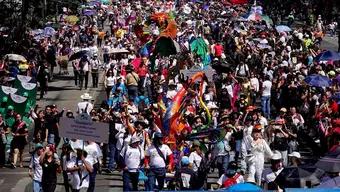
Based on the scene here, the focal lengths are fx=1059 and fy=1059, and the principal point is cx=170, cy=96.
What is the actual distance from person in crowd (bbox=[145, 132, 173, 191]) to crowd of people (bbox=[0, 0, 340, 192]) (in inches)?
0.7

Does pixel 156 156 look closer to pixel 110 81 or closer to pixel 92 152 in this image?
pixel 92 152

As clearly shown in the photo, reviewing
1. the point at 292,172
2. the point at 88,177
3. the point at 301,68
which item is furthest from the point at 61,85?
the point at 292,172

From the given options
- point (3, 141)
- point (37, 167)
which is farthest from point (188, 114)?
point (37, 167)

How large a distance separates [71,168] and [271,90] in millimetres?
12463

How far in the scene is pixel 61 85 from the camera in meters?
39.3

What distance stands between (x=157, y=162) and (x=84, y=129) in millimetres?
2003

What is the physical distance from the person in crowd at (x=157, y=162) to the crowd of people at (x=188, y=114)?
Result: 0.02m

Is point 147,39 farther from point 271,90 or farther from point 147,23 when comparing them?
point 271,90

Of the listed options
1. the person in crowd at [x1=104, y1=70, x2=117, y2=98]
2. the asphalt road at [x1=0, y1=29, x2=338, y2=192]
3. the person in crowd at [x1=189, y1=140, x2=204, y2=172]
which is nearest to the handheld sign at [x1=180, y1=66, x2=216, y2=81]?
the person in crowd at [x1=104, y1=70, x2=117, y2=98]

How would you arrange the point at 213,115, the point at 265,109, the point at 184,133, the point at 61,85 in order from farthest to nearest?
1. the point at 61,85
2. the point at 265,109
3. the point at 213,115
4. the point at 184,133

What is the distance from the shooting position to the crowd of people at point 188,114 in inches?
770

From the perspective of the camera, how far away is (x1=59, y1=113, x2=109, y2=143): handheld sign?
18375 mm

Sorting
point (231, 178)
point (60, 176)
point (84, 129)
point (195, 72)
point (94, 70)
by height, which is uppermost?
point (195, 72)

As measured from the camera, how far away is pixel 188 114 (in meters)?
24.5
